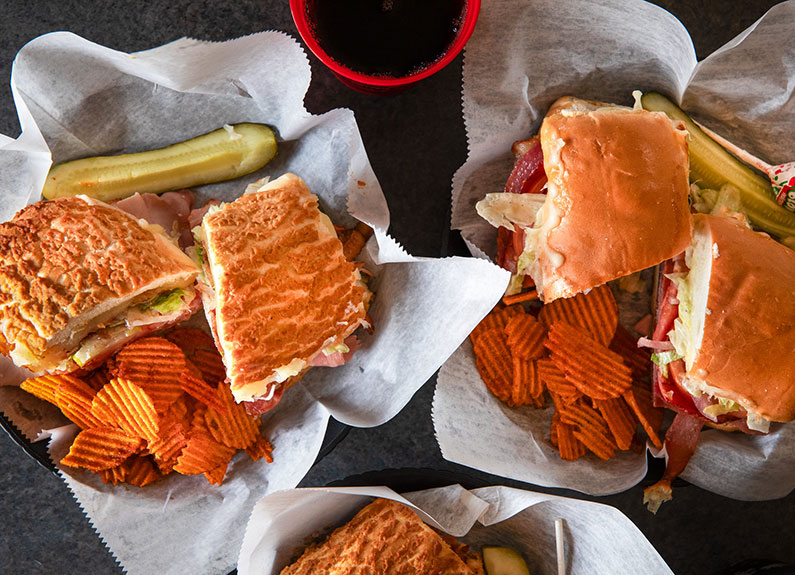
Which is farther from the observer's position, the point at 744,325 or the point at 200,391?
the point at 200,391

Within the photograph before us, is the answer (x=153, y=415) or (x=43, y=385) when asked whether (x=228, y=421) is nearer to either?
(x=153, y=415)

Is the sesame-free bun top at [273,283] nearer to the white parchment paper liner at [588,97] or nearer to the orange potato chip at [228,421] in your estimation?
the orange potato chip at [228,421]

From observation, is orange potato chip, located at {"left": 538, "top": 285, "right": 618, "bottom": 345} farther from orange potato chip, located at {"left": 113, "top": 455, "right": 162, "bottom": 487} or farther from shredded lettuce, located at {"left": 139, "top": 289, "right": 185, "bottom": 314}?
orange potato chip, located at {"left": 113, "top": 455, "right": 162, "bottom": 487}

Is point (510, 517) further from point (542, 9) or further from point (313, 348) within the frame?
point (542, 9)

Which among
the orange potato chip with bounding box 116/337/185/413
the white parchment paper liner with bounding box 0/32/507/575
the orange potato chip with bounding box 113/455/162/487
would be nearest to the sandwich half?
the white parchment paper liner with bounding box 0/32/507/575

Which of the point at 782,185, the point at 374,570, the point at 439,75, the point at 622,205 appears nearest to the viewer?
the point at 622,205

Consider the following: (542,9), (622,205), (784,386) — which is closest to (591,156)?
(622,205)

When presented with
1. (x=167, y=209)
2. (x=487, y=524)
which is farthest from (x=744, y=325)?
(x=167, y=209)
